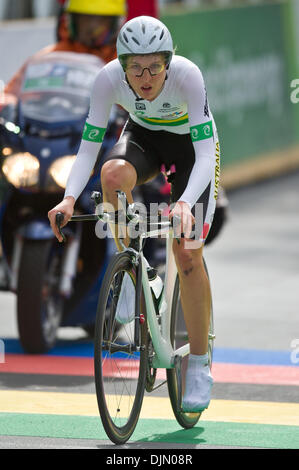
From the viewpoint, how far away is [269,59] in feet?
64.3

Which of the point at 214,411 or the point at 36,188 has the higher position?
the point at 36,188

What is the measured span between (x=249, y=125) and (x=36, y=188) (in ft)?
35.2

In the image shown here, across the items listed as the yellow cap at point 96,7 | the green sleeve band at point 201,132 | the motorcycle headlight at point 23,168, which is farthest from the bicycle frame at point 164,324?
the yellow cap at point 96,7

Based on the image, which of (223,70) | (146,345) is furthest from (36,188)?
(223,70)

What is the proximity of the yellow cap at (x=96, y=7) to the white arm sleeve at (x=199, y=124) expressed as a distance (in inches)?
126

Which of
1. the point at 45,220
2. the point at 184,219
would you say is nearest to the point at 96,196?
the point at 184,219

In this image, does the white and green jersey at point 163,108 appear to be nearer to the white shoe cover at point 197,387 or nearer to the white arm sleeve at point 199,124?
the white arm sleeve at point 199,124

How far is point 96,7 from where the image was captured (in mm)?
9266

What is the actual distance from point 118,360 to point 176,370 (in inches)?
20.6

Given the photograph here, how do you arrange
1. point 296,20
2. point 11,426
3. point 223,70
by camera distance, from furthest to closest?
point 296,20 < point 223,70 < point 11,426

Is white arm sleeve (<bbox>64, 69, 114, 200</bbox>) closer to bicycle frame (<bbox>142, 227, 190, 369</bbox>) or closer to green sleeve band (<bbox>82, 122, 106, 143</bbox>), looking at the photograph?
green sleeve band (<bbox>82, 122, 106, 143</bbox>)

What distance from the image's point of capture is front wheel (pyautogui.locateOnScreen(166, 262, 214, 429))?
6.32 m

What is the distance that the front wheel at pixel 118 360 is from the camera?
18.5 ft

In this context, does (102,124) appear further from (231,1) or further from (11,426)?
(231,1)
